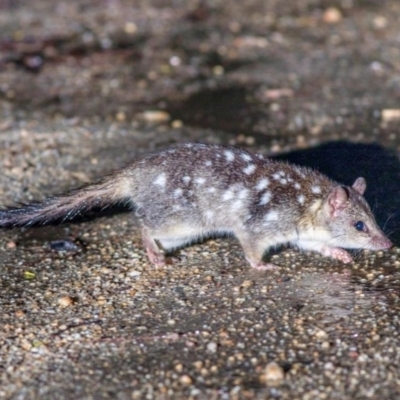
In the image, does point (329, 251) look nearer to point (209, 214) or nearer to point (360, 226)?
point (360, 226)

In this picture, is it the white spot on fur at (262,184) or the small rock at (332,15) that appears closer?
the white spot on fur at (262,184)

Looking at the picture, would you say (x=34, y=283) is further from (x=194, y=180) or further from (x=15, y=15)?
(x=15, y=15)

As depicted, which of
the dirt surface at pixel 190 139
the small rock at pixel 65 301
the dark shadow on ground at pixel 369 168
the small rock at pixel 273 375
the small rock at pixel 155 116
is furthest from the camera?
the small rock at pixel 155 116

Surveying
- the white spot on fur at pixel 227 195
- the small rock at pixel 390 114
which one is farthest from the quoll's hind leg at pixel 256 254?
the small rock at pixel 390 114

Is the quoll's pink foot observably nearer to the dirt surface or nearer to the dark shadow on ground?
the dirt surface

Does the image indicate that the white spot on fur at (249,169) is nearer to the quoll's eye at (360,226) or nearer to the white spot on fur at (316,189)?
the white spot on fur at (316,189)

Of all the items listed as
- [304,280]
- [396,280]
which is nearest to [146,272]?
[304,280]

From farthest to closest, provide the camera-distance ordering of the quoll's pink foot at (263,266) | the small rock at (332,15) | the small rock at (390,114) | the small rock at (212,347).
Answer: the small rock at (332,15)
the small rock at (390,114)
the quoll's pink foot at (263,266)
the small rock at (212,347)
